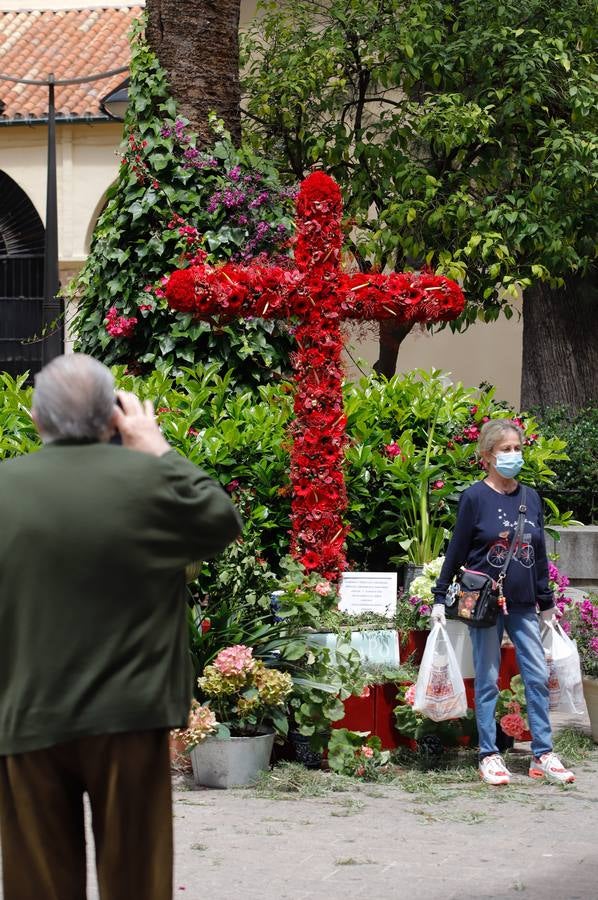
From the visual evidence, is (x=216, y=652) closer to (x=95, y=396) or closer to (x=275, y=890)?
(x=275, y=890)

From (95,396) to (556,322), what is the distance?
12326 mm

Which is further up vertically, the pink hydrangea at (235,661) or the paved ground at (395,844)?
the pink hydrangea at (235,661)

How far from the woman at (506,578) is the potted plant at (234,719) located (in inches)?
35.6

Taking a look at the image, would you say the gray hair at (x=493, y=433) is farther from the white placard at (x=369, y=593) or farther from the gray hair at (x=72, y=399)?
the gray hair at (x=72, y=399)

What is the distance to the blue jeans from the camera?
7328 mm

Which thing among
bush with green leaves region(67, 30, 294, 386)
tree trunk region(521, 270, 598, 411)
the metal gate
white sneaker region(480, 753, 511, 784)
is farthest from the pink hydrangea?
the metal gate

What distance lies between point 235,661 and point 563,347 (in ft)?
28.8

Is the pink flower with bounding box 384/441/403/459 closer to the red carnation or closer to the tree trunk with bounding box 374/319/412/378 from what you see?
the red carnation

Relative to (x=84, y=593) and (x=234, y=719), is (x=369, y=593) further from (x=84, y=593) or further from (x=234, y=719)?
(x=84, y=593)

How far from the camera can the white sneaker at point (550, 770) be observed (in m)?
7.18

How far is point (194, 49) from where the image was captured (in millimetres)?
10391

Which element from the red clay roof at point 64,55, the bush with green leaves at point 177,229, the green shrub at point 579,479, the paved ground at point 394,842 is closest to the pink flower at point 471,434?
the bush with green leaves at point 177,229

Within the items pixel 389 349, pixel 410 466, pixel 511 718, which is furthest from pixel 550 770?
pixel 389 349

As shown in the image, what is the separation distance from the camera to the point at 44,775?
345 centimetres
